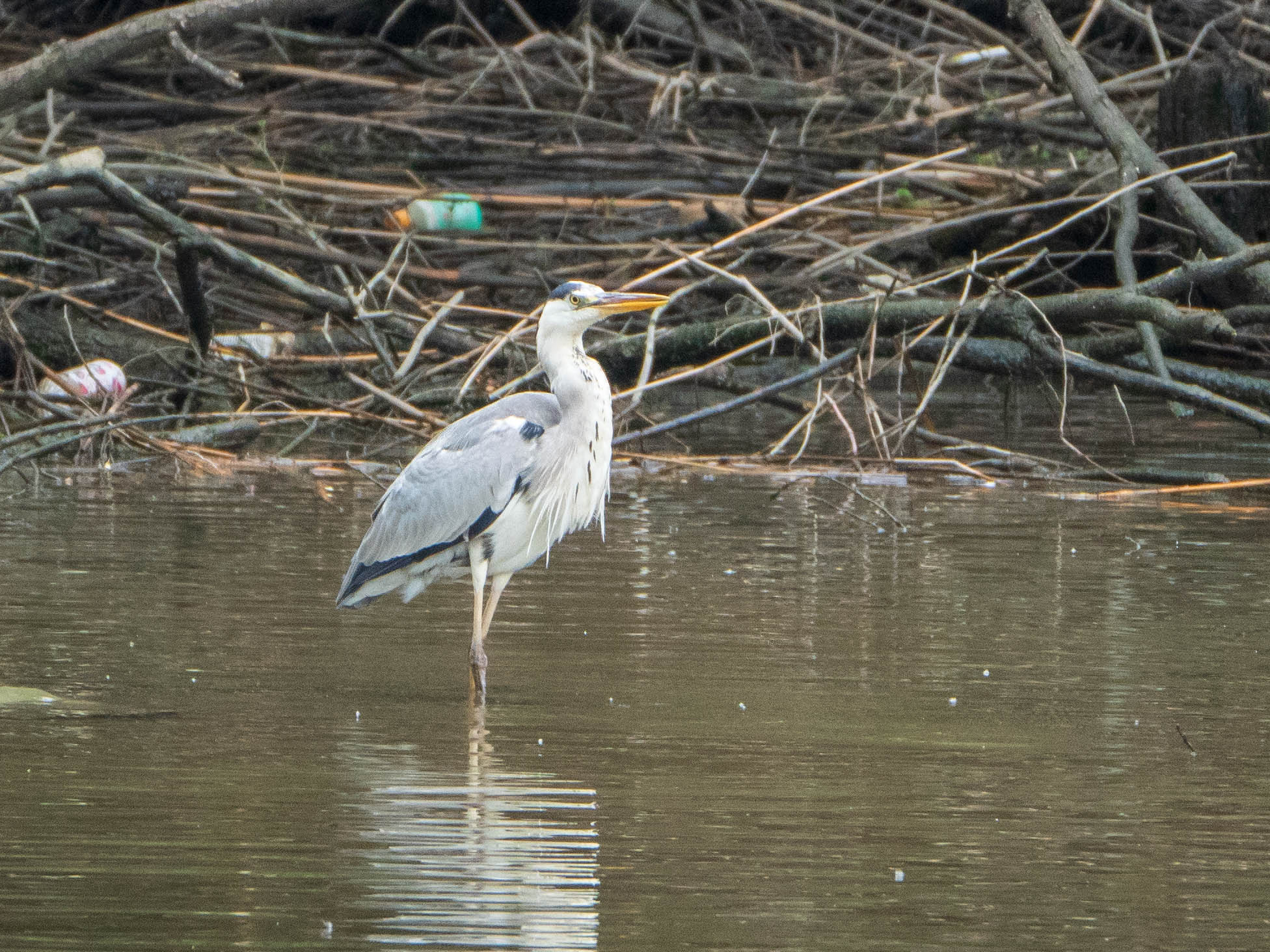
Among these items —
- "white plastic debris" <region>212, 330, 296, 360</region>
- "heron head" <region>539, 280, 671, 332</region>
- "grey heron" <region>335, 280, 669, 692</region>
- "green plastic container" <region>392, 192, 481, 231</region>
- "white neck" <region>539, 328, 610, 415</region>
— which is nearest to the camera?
"grey heron" <region>335, 280, 669, 692</region>

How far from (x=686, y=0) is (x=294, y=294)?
7.85 meters

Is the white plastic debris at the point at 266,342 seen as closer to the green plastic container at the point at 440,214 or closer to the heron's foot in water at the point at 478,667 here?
the green plastic container at the point at 440,214

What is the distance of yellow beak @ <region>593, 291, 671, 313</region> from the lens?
6883 millimetres

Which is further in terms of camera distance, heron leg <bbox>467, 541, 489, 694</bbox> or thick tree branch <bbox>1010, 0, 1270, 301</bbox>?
thick tree branch <bbox>1010, 0, 1270, 301</bbox>

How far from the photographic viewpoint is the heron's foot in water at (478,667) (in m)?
5.89

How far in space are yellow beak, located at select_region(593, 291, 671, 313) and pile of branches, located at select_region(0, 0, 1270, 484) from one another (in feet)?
7.99

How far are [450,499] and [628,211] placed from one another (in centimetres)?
763

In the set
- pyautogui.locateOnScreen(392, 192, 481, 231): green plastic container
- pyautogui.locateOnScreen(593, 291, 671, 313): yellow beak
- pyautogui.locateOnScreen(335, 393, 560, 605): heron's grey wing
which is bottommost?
pyautogui.locateOnScreen(335, 393, 560, 605): heron's grey wing

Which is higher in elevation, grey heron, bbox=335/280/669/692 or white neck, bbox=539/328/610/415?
white neck, bbox=539/328/610/415

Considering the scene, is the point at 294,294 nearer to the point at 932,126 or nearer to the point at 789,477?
the point at 789,477

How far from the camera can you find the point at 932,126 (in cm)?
1445

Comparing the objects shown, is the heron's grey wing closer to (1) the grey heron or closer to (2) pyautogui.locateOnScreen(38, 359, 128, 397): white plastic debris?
(1) the grey heron

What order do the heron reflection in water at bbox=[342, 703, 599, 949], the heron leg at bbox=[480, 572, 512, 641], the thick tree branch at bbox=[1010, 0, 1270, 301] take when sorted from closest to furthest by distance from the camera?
the heron reflection in water at bbox=[342, 703, 599, 949] < the heron leg at bbox=[480, 572, 512, 641] < the thick tree branch at bbox=[1010, 0, 1270, 301]

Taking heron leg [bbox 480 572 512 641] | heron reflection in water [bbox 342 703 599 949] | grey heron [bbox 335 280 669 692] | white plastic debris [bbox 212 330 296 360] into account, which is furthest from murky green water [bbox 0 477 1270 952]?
white plastic debris [bbox 212 330 296 360]
